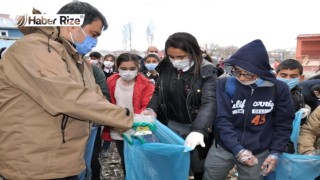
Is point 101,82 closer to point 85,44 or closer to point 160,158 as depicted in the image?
point 85,44

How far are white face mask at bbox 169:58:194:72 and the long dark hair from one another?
4cm

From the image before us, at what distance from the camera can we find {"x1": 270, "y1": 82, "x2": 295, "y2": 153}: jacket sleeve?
79.2 inches

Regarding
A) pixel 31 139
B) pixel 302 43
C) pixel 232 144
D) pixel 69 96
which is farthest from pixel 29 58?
pixel 302 43

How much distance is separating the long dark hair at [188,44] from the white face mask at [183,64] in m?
0.04

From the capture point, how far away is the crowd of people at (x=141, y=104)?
1.41m

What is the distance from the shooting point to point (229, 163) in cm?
213

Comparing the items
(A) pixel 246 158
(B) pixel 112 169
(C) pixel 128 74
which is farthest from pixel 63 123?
(B) pixel 112 169

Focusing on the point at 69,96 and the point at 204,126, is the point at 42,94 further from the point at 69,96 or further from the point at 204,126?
the point at 204,126

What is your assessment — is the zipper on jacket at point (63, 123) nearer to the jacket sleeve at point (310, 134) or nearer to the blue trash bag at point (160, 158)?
the blue trash bag at point (160, 158)

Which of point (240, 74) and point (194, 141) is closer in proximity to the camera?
point (194, 141)

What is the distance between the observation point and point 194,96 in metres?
2.20

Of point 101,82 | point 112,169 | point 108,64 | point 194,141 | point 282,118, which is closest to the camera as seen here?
point 194,141

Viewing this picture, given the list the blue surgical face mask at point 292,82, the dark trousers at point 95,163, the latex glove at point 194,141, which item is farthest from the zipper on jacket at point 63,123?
the blue surgical face mask at point 292,82

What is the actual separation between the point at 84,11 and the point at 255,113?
1.29 m
